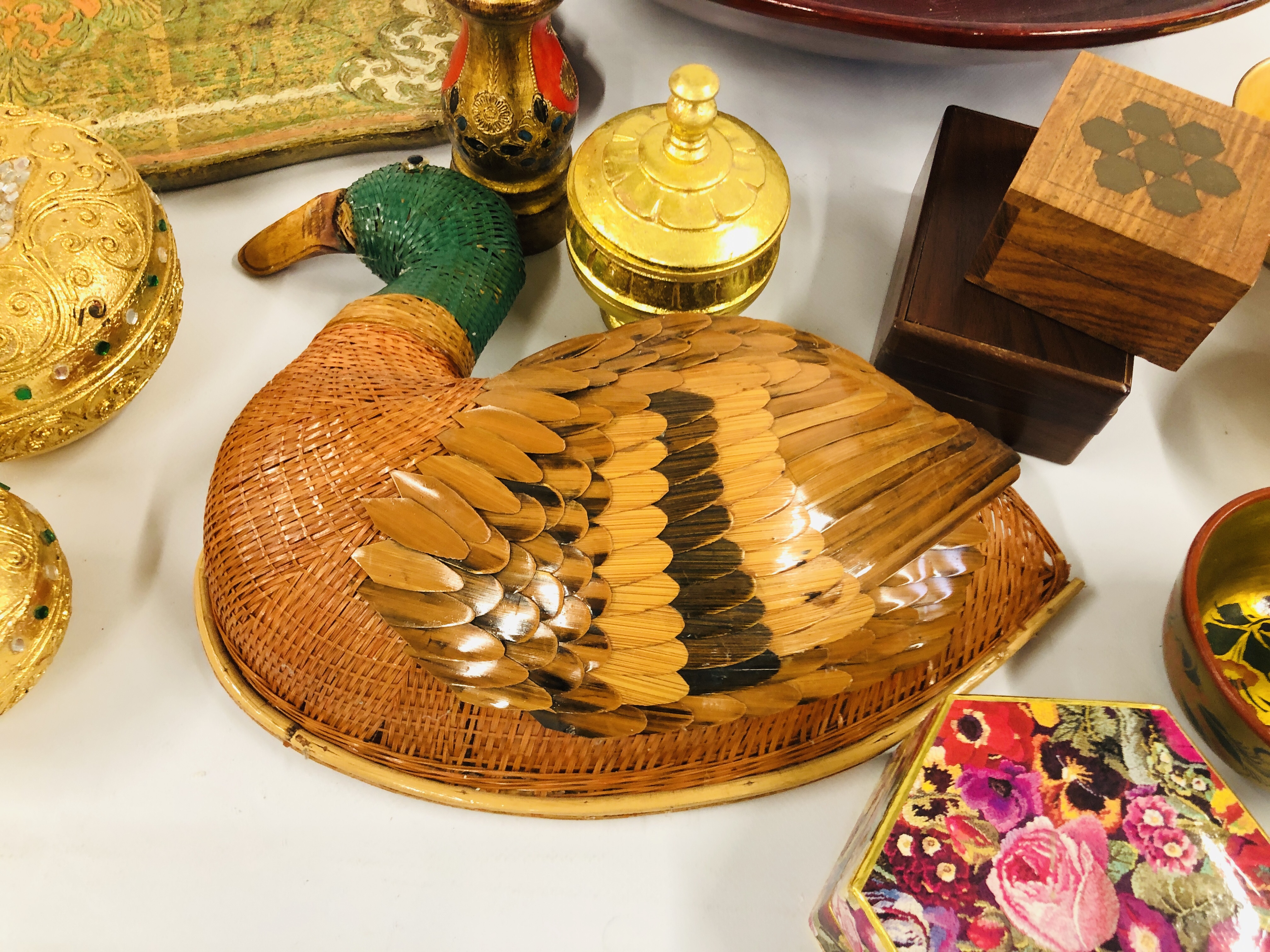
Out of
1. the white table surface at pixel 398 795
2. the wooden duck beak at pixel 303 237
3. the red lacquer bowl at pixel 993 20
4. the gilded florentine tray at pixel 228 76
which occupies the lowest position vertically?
the white table surface at pixel 398 795

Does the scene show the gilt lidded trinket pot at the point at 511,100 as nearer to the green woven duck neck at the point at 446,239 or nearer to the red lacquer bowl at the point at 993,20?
the green woven duck neck at the point at 446,239

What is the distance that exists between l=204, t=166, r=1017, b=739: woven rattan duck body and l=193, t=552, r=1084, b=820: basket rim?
0.02m

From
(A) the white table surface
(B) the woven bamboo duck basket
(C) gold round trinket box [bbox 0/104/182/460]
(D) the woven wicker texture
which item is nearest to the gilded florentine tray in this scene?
(A) the white table surface

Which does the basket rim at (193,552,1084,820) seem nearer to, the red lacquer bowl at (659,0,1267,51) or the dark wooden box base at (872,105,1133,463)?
the dark wooden box base at (872,105,1133,463)

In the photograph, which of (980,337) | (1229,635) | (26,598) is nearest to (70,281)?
(26,598)

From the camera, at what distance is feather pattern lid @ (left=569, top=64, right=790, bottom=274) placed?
2.25ft

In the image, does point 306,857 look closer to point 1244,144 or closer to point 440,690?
point 440,690

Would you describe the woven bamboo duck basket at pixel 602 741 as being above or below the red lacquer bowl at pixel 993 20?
below

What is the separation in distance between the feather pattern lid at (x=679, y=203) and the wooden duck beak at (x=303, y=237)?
23 centimetres

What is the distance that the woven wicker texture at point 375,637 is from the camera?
1.93 feet

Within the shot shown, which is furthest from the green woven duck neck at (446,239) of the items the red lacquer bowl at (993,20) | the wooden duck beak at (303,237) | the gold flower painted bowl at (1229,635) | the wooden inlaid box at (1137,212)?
the gold flower painted bowl at (1229,635)

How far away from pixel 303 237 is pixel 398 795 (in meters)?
0.47

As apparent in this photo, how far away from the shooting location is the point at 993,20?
0.76 meters

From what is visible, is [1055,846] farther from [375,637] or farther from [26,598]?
[26,598]
